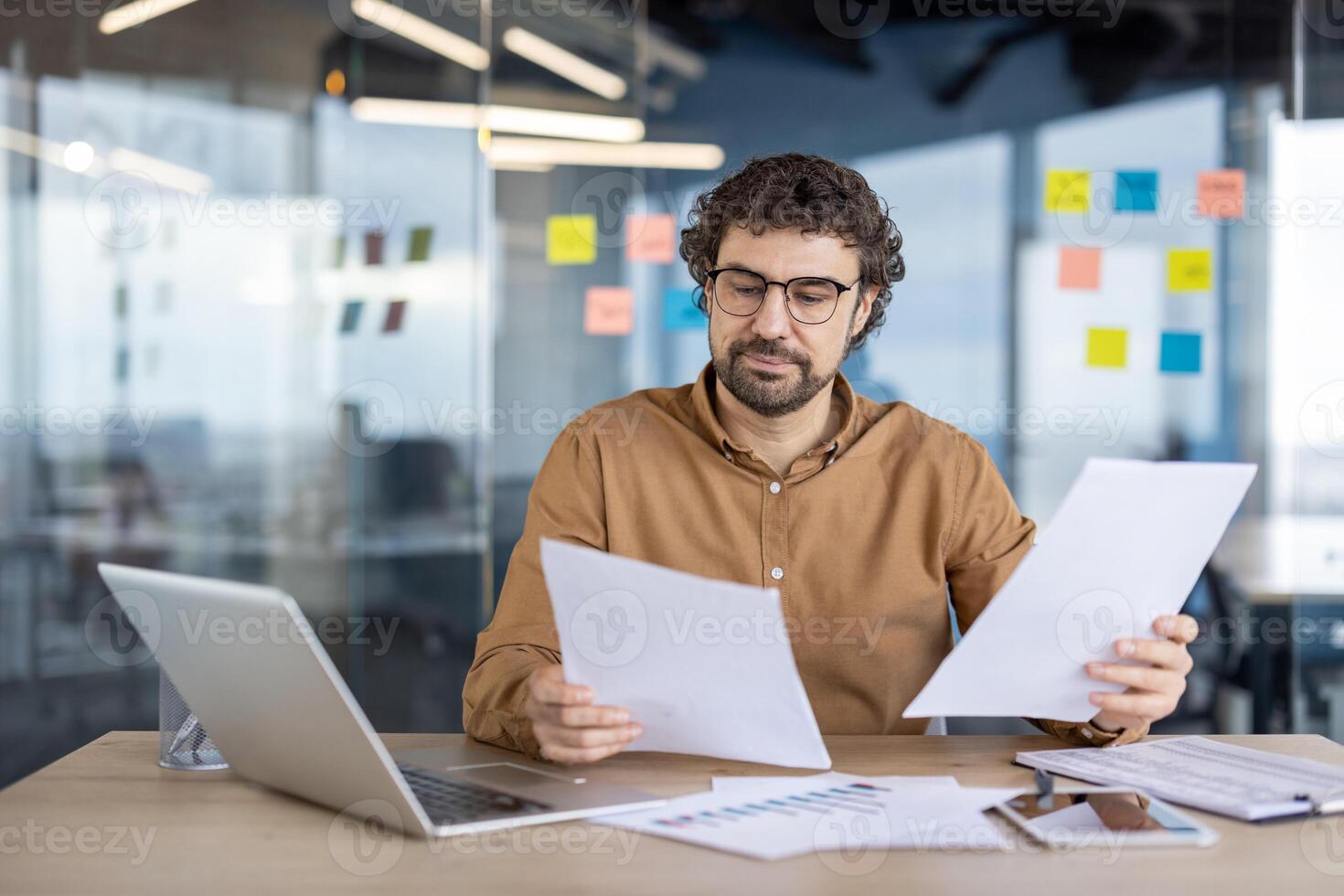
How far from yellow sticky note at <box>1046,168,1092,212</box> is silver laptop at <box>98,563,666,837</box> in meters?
2.82

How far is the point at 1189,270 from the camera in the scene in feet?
11.5

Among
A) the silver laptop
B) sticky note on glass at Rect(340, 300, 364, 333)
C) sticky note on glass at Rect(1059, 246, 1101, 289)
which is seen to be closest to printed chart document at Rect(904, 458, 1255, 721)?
the silver laptop

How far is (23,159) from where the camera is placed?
11.3 feet

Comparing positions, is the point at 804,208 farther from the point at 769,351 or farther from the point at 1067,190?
the point at 1067,190

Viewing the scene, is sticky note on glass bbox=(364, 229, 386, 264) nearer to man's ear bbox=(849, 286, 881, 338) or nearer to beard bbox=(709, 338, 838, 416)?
man's ear bbox=(849, 286, 881, 338)

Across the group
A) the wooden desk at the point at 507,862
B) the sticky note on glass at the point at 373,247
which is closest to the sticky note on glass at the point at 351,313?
the sticky note on glass at the point at 373,247

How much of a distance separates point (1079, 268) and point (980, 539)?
6.78 feet

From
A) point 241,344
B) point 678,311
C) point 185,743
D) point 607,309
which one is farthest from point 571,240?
point 185,743

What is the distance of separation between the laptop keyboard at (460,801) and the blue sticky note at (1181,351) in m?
2.87

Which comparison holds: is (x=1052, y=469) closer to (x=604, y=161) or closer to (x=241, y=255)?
(x=604, y=161)

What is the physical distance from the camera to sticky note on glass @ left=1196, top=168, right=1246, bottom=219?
3.49 metres

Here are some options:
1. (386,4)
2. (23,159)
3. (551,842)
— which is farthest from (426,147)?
(551,842)

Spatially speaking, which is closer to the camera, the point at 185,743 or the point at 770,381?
the point at 185,743

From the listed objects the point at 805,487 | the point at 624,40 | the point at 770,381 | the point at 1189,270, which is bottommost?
the point at 805,487
